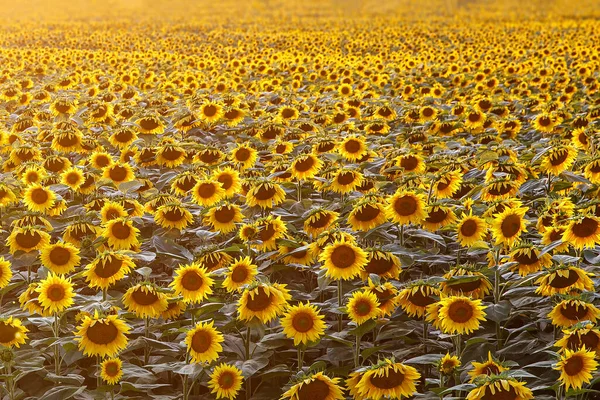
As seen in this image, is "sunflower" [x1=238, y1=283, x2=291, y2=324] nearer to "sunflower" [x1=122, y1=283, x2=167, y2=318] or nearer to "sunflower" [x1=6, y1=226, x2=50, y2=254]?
"sunflower" [x1=122, y1=283, x2=167, y2=318]

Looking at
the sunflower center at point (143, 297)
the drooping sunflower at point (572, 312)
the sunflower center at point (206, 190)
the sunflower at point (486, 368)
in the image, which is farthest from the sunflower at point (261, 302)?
the sunflower center at point (206, 190)

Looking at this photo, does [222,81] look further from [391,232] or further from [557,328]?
[557,328]

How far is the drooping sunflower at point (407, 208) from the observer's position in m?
5.17

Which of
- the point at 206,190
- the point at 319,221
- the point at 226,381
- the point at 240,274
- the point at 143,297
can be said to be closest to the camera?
the point at 226,381

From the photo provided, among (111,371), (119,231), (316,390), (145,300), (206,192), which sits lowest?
(111,371)

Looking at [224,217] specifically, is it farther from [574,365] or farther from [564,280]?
[574,365]

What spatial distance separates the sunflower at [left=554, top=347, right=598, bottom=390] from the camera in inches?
139

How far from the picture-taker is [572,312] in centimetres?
411

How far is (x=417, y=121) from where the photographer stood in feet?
33.3

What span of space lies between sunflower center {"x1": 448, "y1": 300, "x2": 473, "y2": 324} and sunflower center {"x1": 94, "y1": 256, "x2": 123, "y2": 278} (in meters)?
1.96

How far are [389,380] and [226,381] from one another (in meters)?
0.92

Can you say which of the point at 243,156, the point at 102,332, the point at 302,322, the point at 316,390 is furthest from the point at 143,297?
the point at 243,156

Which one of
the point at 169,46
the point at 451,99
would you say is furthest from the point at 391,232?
the point at 169,46

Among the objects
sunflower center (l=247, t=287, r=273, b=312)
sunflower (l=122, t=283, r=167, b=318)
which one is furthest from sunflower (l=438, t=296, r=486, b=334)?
sunflower (l=122, t=283, r=167, b=318)
